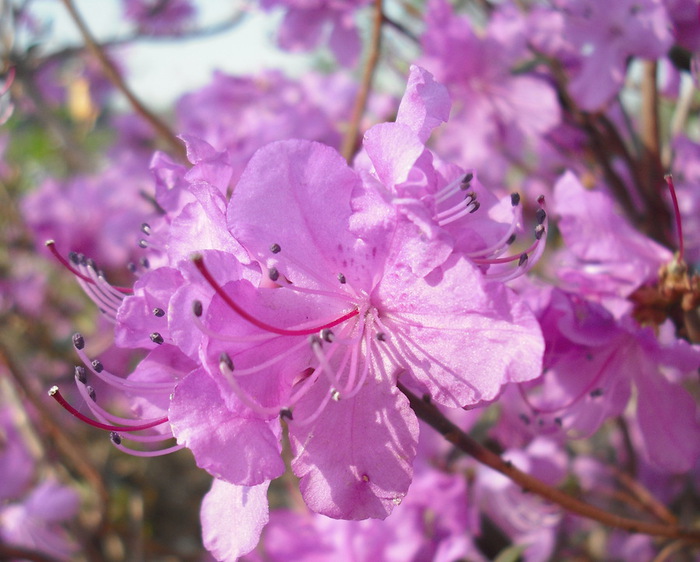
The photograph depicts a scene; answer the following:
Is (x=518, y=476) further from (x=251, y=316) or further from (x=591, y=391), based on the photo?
(x=251, y=316)

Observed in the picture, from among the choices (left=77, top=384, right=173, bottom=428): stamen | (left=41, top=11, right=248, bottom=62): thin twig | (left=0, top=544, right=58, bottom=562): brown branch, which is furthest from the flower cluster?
(left=41, top=11, right=248, bottom=62): thin twig

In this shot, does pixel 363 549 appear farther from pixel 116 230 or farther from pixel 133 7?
pixel 133 7

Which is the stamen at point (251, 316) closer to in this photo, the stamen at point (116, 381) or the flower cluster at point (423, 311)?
the flower cluster at point (423, 311)

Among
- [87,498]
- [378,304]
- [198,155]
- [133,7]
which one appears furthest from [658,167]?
[133,7]

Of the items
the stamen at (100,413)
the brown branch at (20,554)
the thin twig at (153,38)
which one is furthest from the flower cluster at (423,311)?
the thin twig at (153,38)

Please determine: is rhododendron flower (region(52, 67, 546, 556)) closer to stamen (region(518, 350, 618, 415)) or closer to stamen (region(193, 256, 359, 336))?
stamen (region(193, 256, 359, 336))

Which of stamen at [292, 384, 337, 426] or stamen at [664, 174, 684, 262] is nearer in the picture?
stamen at [292, 384, 337, 426]

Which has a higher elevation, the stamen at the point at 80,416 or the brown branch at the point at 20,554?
the stamen at the point at 80,416
